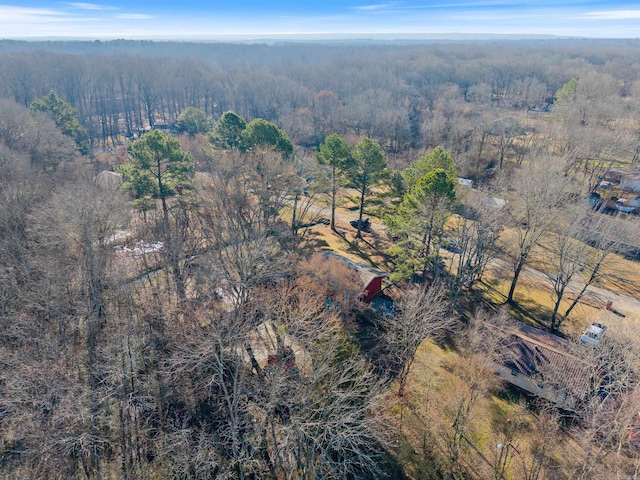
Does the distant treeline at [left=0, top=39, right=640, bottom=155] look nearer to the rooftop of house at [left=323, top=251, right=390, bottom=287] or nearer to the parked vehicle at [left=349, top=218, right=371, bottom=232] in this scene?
the parked vehicle at [left=349, top=218, right=371, bottom=232]

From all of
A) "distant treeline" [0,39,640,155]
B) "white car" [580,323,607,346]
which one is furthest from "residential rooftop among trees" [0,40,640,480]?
"distant treeline" [0,39,640,155]

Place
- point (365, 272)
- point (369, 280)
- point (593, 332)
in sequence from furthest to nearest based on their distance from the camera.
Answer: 1. point (365, 272)
2. point (369, 280)
3. point (593, 332)

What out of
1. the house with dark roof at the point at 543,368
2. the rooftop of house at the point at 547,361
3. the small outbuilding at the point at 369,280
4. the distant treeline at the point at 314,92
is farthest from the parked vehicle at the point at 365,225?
the distant treeline at the point at 314,92

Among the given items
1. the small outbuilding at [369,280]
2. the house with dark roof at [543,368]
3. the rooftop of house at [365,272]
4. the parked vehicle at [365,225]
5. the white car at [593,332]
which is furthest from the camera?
the parked vehicle at [365,225]

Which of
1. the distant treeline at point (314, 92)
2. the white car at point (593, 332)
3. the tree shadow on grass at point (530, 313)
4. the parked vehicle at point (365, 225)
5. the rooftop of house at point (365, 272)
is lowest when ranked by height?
the tree shadow on grass at point (530, 313)

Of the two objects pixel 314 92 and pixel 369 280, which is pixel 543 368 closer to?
pixel 369 280

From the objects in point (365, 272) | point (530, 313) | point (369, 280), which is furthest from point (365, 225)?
point (530, 313)

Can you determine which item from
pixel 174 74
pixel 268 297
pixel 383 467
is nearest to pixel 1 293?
pixel 268 297

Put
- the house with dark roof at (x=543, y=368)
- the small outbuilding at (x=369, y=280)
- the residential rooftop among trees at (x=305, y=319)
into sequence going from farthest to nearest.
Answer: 1. the small outbuilding at (x=369, y=280)
2. the house with dark roof at (x=543, y=368)
3. the residential rooftop among trees at (x=305, y=319)

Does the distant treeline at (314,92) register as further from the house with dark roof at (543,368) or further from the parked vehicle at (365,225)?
the house with dark roof at (543,368)
